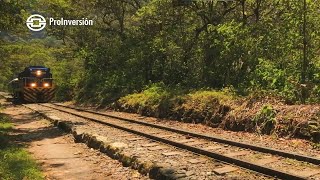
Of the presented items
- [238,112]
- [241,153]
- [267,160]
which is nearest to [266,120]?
[238,112]

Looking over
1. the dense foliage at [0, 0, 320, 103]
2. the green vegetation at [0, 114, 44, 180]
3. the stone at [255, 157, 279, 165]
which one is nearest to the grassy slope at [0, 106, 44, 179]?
the green vegetation at [0, 114, 44, 180]

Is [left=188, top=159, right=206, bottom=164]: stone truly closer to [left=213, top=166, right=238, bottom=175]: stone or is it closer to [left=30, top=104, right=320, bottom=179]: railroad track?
[left=30, top=104, right=320, bottom=179]: railroad track

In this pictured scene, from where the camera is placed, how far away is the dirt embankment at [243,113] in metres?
10.7

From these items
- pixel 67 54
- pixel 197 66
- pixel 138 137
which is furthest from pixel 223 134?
pixel 67 54

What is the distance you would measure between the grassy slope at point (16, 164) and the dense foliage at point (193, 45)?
6.20 meters

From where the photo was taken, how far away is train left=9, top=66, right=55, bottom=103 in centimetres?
3631

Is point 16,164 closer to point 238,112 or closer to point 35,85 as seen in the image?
point 238,112

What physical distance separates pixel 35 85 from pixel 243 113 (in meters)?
28.4

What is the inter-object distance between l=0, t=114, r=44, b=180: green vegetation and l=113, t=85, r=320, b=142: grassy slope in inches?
284

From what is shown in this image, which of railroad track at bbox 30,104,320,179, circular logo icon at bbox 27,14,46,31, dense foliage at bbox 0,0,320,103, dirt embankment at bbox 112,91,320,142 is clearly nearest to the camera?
railroad track at bbox 30,104,320,179

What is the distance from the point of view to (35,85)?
36.5m

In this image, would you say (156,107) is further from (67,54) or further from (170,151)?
(67,54)

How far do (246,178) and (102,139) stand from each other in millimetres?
5799

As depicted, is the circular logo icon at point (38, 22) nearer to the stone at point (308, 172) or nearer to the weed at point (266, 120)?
the weed at point (266, 120)
